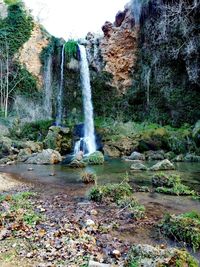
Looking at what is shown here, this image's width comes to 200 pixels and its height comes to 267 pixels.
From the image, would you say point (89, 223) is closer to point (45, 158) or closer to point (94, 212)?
point (94, 212)

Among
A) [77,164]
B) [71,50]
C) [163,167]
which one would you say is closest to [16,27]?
[71,50]

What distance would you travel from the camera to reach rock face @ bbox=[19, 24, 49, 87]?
104 feet

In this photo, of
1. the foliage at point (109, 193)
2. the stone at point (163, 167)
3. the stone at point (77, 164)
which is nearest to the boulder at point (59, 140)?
the stone at point (77, 164)

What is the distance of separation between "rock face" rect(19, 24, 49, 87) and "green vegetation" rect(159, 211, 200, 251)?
27.9 metres

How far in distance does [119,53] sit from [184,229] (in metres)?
26.4

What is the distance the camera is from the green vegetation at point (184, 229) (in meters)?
5.14

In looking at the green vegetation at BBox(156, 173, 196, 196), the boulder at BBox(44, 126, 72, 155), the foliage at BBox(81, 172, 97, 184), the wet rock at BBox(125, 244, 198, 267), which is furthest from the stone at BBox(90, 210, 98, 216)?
the boulder at BBox(44, 126, 72, 155)

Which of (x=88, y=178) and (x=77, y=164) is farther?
(x=77, y=164)

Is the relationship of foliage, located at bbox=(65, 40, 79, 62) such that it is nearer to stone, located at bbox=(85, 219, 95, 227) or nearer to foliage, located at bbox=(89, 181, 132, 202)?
foliage, located at bbox=(89, 181, 132, 202)

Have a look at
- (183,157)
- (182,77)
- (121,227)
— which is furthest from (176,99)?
(121,227)

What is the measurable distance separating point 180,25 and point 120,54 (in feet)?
23.1

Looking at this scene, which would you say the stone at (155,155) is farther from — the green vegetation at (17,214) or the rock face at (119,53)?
the green vegetation at (17,214)

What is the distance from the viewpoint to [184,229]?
5.36m

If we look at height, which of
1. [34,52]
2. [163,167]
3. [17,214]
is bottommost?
[17,214]
